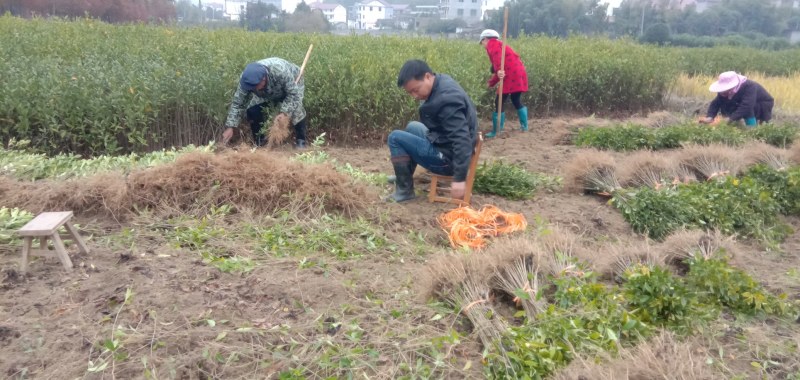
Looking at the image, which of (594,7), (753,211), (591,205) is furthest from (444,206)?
(594,7)

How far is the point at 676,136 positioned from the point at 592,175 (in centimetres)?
273

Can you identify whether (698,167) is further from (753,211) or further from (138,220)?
(138,220)

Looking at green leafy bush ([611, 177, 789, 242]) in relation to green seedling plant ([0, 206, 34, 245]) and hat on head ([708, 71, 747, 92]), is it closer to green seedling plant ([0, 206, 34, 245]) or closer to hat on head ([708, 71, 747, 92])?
hat on head ([708, 71, 747, 92])

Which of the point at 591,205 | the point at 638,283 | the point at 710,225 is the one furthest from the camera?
the point at 591,205

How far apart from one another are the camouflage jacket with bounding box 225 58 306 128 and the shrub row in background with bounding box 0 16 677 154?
51cm

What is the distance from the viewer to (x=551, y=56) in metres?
12.1

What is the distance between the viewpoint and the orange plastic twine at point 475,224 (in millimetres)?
4727

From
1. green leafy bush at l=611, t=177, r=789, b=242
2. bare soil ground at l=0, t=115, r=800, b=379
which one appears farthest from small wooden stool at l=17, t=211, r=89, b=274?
green leafy bush at l=611, t=177, r=789, b=242

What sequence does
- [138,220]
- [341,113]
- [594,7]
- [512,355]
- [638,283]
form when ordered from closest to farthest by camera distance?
1. [512,355]
2. [638,283]
3. [138,220]
4. [341,113]
5. [594,7]

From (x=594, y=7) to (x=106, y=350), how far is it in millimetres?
23064

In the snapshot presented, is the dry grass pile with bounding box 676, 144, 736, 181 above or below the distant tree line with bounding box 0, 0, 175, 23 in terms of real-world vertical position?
below

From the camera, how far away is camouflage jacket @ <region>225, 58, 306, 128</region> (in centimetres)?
707

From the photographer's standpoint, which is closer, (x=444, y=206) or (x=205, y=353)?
(x=205, y=353)

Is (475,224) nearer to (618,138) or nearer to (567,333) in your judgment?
(567,333)
